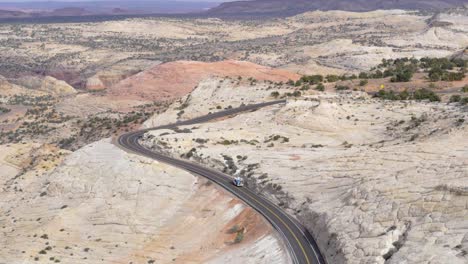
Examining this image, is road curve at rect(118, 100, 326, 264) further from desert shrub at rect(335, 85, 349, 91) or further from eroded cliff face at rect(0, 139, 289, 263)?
desert shrub at rect(335, 85, 349, 91)

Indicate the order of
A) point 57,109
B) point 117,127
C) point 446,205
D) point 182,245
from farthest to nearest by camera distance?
1. point 57,109
2. point 117,127
3. point 182,245
4. point 446,205

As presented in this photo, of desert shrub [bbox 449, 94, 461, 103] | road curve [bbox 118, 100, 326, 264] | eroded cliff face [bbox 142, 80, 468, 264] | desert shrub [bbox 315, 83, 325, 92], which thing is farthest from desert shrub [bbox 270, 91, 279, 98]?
desert shrub [bbox 449, 94, 461, 103]

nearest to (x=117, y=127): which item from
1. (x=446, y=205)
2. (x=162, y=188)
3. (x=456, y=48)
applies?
(x=162, y=188)

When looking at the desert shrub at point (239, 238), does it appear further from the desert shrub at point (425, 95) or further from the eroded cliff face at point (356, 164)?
the desert shrub at point (425, 95)

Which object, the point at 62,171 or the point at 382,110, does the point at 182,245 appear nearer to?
the point at 62,171

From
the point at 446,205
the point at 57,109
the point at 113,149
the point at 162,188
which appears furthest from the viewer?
the point at 57,109

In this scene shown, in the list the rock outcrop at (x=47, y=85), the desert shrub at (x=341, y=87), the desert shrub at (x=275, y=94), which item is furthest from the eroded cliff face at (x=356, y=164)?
the rock outcrop at (x=47, y=85)
